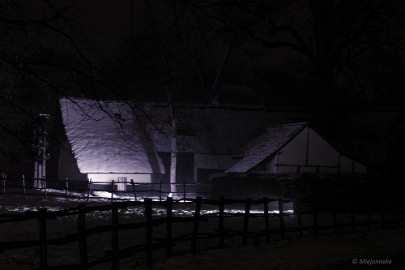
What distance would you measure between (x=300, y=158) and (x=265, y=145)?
9.91 feet

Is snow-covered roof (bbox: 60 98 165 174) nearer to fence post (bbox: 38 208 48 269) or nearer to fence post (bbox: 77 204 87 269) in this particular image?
fence post (bbox: 77 204 87 269)

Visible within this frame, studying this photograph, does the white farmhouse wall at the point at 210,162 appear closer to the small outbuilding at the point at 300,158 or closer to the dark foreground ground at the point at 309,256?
the small outbuilding at the point at 300,158

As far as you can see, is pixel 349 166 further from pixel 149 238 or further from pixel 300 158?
pixel 149 238

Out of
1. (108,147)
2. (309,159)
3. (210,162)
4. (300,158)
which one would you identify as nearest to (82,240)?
(300,158)

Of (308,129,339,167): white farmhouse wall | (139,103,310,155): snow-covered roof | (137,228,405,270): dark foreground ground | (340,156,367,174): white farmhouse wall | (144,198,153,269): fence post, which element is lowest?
(137,228,405,270): dark foreground ground

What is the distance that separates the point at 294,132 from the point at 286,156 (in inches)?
58.5

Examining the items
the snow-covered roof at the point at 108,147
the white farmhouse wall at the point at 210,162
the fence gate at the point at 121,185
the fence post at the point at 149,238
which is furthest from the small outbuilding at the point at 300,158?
the fence post at the point at 149,238

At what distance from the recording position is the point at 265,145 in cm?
3681

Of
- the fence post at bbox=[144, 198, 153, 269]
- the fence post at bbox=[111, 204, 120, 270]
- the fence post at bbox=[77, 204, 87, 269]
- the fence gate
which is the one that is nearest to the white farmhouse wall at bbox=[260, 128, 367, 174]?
the fence gate

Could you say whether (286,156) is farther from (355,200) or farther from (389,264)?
(389,264)

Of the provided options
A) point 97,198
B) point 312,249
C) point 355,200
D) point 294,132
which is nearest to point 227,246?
point 312,249

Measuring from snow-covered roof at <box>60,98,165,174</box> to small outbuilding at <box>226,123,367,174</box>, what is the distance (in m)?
Result: 6.47

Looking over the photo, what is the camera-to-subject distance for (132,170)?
3822 cm

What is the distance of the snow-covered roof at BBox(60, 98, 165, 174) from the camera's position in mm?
37812
